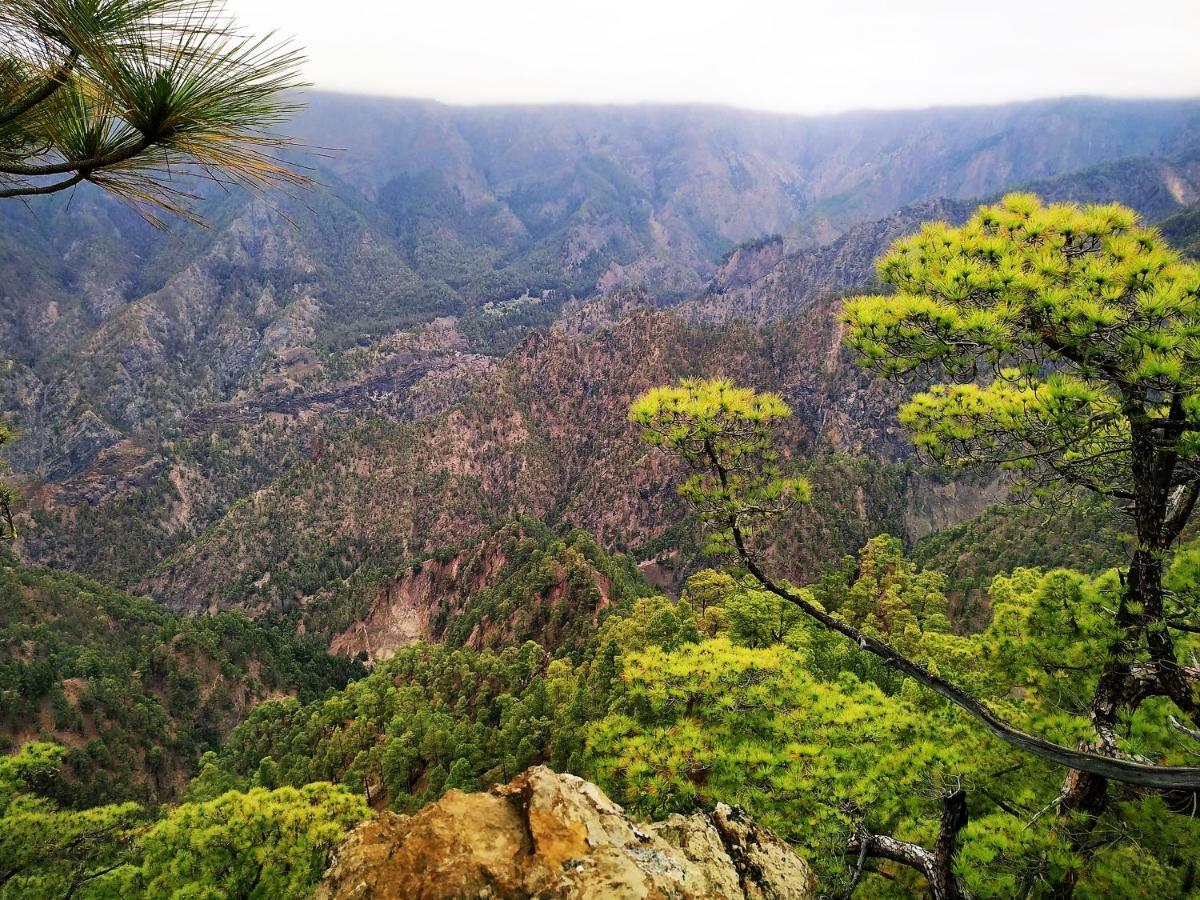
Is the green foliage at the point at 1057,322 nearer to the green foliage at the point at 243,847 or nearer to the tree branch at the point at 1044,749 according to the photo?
the tree branch at the point at 1044,749

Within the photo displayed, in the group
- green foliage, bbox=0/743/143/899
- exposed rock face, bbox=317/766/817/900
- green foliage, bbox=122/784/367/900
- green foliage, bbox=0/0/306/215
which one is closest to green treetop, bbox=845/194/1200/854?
exposed rock face, bbox=317/766/817/900

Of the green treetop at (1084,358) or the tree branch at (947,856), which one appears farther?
the tree branch at (947,856)

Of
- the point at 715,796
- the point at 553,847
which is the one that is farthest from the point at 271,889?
the point at 553,847

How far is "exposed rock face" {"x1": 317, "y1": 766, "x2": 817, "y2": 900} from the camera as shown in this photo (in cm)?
687

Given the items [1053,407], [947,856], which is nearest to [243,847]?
[947,856]

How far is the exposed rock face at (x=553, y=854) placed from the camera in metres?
6.87

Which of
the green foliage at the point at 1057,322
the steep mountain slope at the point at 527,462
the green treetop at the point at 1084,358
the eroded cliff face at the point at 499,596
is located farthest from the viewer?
the steep mountain slope at the point at 527,462

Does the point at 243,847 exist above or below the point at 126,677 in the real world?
above

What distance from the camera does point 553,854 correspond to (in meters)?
7.25

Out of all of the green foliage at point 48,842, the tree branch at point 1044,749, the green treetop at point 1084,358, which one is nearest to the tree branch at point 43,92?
the green treetop at point 1084,358

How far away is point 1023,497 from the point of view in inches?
439

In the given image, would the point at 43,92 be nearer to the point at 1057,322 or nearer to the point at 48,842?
the point at 1057,322

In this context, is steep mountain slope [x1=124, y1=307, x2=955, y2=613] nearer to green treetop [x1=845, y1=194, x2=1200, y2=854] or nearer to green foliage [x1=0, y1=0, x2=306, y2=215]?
green treetop [x1=845, y1=194, x2=1200, y2=854]

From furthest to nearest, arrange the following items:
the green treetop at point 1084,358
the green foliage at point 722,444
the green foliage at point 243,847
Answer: the green foliage at point 243,847 → the green foliage at point 722,444 → the green treetop at point 1084,358
